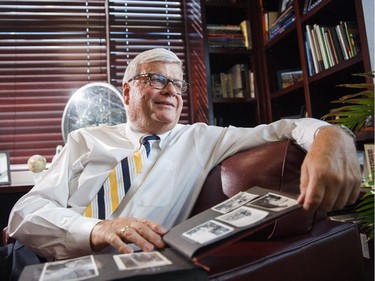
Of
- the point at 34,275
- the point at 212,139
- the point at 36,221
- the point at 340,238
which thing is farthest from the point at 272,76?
the point at 34,275

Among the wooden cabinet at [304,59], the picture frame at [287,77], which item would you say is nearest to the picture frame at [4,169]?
the wooden cabinet at [304,59]

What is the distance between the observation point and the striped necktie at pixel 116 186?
1.12 meters

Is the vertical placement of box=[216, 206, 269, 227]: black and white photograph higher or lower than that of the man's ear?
lower

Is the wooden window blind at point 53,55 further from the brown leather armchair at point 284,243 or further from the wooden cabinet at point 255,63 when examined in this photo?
the brown leather armchair at point 284,243

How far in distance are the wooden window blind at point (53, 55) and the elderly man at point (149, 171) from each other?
1.06 m

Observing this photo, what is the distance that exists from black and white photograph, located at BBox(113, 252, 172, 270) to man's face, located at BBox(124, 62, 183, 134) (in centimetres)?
73

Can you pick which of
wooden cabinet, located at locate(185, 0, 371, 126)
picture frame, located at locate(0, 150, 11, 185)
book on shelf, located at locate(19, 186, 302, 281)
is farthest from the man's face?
picture frame, located at locate(0, 150, 11, 185)

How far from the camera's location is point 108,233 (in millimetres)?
770

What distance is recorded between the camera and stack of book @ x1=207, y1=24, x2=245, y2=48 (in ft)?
7.53

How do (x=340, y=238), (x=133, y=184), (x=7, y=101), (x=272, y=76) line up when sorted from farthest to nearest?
(x=272, y=76), (x=7, y=101), (x=133, y=184), (x=340, y=238)

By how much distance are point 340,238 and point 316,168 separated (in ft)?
0.71

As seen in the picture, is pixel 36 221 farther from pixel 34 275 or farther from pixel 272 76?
pixel 272 76

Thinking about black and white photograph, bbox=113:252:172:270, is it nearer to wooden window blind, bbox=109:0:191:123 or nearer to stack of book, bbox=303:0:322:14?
stack of book, bbox=303:0:322:14

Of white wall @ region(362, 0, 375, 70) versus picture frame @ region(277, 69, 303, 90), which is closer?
white wall @ region(362, 0, 375, 70)
